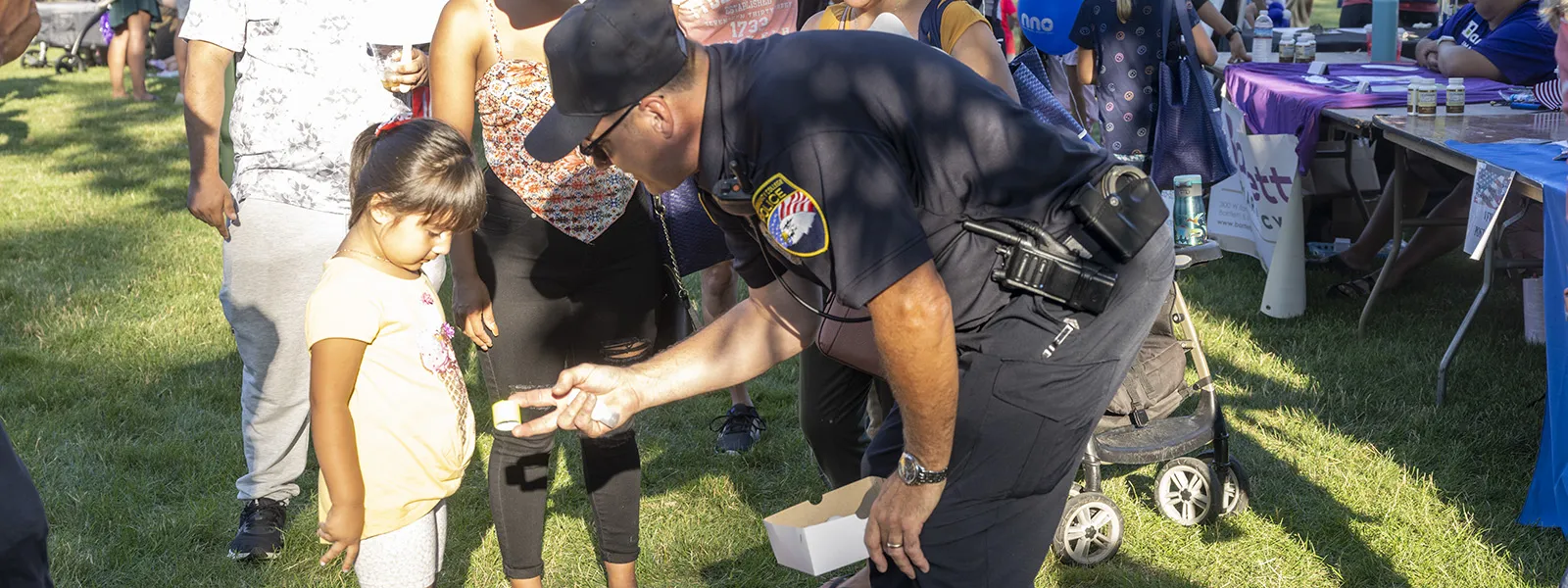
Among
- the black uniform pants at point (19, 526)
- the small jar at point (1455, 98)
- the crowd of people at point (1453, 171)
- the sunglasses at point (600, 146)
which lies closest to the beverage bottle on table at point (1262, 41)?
the crowd of people at point (1453, 171)

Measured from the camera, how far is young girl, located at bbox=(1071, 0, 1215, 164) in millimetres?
6172

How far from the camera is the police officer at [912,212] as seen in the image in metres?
1.99

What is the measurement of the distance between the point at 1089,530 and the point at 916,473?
5.62ft

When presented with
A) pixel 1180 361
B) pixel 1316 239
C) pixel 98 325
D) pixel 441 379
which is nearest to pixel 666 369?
pixel 441 379

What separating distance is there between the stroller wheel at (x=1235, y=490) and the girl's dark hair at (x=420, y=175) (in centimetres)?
246

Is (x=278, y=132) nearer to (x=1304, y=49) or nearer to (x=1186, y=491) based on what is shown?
(x=1186, y=491)

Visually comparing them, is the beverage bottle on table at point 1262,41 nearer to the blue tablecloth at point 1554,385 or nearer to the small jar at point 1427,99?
the small jar at point 1427,99

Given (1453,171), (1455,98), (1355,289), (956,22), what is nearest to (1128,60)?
(1455,98)

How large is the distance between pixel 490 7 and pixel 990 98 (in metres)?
1.44

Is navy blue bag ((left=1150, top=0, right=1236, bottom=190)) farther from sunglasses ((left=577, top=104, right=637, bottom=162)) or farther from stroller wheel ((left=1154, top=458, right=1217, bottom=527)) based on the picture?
sunglasses ((left=577, top=104, right=637, bottom=162))

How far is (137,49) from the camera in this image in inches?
526

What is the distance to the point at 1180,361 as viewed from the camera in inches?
157

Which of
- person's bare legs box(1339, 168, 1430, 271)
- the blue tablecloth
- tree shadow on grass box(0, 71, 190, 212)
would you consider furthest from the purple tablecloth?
tree shadow on grass box(0, 71, 190, 212)

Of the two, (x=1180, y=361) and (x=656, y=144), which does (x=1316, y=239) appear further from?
(x=656, y=144)
